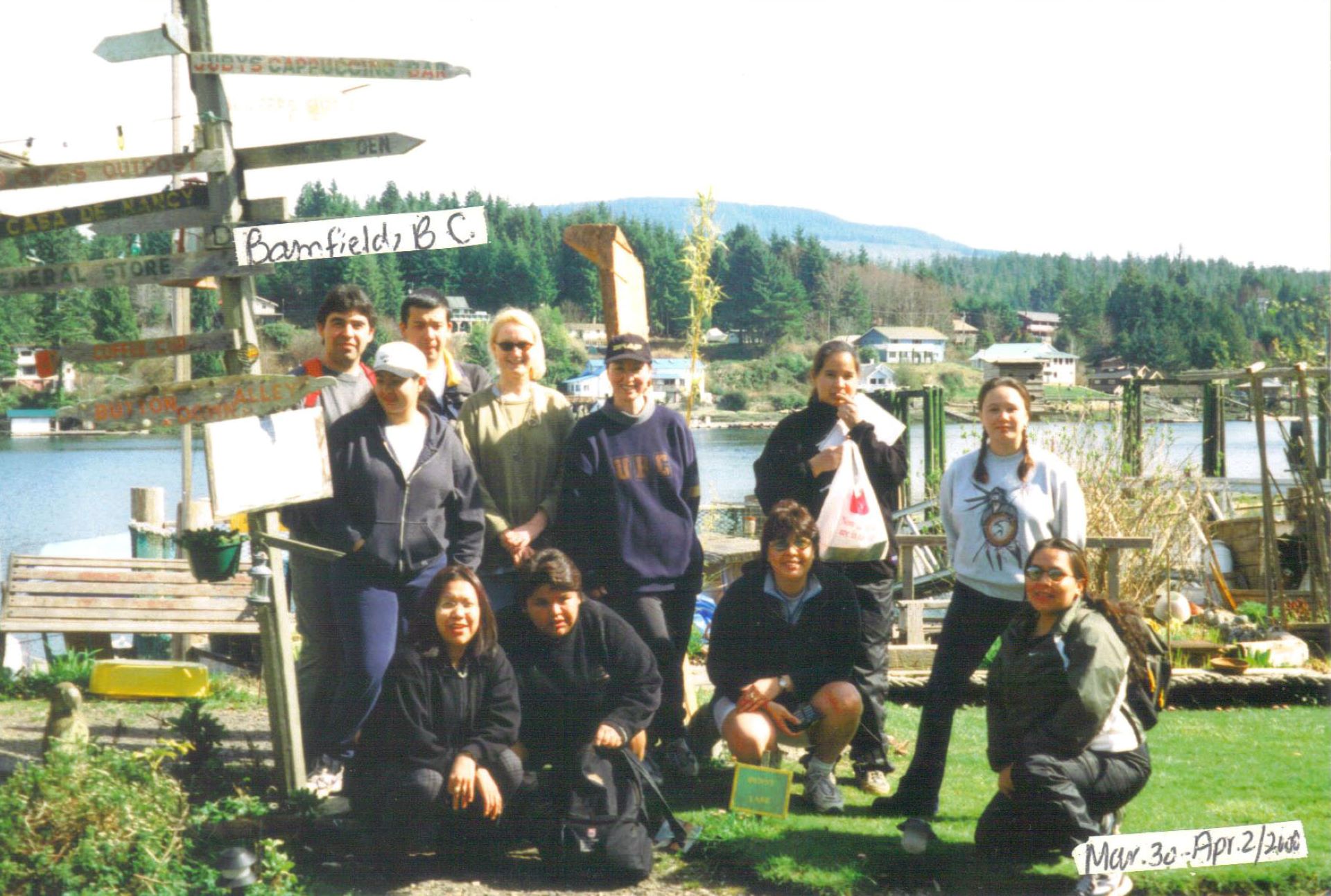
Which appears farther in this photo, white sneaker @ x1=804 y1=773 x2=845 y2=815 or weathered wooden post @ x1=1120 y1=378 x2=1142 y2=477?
weathered wooden post @ x1=1120 y1=378 x2=1142 y2=477

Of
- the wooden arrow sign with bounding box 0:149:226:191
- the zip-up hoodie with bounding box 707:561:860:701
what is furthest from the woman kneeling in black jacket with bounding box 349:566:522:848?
the wooden arrow sign with bounding box 0:149:226:191

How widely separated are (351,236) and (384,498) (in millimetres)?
918

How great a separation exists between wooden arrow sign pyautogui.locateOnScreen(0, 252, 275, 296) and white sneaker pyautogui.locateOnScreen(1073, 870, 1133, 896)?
3.29 metres

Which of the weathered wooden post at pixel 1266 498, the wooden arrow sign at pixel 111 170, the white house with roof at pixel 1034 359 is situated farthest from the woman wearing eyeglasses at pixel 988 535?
the white house with roof at pixel 1034 359

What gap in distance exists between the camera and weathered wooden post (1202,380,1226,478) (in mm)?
16016

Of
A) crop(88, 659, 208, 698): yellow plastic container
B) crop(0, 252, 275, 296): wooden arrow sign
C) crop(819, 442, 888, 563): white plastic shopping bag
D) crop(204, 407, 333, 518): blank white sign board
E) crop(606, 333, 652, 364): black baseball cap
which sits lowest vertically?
crop(88, 659, 208, 698): yellow plastic container

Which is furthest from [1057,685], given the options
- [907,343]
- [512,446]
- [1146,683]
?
[907,343]

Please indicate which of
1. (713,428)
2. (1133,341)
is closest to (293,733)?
(713,428)

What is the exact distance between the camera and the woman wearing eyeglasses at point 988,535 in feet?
14.6

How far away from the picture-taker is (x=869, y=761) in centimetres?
507

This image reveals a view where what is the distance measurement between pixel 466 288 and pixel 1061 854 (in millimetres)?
21832

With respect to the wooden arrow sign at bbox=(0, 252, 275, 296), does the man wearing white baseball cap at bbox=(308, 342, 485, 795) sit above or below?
below

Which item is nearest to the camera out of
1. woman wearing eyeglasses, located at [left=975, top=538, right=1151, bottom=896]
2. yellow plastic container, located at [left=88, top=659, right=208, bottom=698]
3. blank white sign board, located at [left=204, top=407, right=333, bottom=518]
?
blank white sign board, located at [left=204, top=407, right=333, bottom=518]

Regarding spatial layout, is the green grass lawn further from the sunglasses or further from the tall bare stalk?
the tall bare stalk
